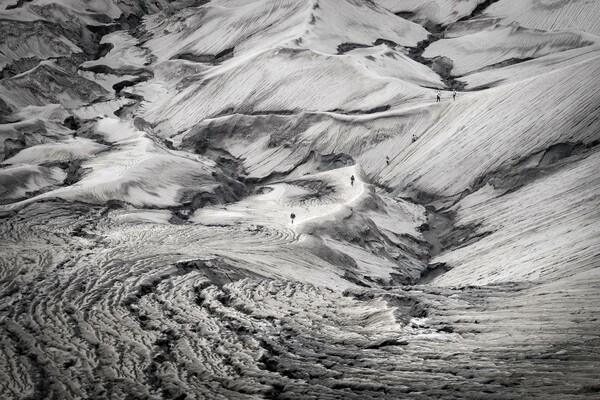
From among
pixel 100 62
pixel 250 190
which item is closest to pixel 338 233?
pixel 250 190

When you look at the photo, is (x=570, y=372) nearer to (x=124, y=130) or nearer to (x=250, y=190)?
(x=250, y=190)

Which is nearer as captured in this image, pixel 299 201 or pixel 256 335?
pixel 256 335

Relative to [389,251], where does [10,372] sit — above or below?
below

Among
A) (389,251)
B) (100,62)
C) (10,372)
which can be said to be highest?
(100,62)

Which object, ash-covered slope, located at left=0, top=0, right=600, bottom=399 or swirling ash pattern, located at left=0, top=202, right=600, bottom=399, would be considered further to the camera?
ash-covered slope, located at left=0, top=0, right=600, bottom=399

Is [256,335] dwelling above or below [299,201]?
below

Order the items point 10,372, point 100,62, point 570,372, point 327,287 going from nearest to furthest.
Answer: point 570,372 < point 10,372 < point 327,287 < point 100,62

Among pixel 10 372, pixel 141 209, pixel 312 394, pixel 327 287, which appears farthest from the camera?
pixel 141 209

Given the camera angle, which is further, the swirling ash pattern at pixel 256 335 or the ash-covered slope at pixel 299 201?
the ash-covered slope at pixel 299 201
